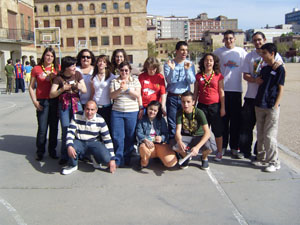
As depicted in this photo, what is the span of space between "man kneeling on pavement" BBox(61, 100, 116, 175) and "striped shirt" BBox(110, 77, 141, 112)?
1.19 ft

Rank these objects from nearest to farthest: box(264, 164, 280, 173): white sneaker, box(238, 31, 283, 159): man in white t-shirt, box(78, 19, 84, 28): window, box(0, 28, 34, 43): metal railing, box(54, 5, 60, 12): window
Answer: box(264, 164, 280, 173): white sneaker
box(238, 31, 283, 159): man in white t-shirt
box(0, 28, 34, 43): metal railing
box(78, 19, 84, 28): window
box(54, 5, 60, 12): window

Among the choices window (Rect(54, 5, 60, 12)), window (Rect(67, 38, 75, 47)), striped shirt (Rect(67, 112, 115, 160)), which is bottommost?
striped shirt (Rect(67, 112, 115, 160))

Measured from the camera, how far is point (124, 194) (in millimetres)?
4023

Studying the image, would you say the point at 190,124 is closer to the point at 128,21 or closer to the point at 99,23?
the point at 128,21

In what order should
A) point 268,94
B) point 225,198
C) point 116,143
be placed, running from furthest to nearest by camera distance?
point 116,143 → point 268,94 → point 225,198

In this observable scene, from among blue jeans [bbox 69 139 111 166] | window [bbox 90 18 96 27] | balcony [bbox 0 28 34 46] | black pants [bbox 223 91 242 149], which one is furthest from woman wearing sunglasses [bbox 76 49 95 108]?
window [bbox 90 18 96 27]

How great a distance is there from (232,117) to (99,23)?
5896cm

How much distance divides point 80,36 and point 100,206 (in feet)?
199

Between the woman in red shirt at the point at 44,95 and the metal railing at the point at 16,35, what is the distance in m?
27.0

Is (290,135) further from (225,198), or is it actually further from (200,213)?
(200,213)

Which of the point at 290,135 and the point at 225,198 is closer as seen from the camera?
Answer: the point at 225,198

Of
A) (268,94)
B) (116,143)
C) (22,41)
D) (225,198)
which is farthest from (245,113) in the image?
(22,41)

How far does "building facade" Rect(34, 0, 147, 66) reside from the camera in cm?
5934

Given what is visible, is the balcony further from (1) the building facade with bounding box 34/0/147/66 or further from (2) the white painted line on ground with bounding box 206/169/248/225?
(2) the white painted line on ground with bounding box 206/169/248/225
